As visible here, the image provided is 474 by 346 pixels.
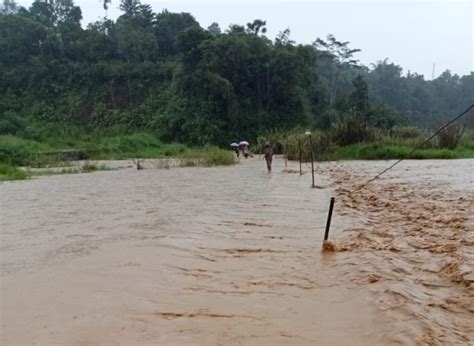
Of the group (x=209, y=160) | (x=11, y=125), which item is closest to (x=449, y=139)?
(x=209, y=160)

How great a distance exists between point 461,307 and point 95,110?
4539cm

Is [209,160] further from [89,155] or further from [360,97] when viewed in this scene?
[360,97]

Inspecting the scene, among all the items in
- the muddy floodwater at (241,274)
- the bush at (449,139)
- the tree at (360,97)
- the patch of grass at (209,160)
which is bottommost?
the muddy floodwater at (241,274)

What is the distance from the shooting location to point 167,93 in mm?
44344

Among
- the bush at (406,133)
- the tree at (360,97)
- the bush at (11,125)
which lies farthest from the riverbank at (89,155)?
the tree at (360,97)

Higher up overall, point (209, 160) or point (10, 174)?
point (209, 160)

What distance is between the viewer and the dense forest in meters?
38.9

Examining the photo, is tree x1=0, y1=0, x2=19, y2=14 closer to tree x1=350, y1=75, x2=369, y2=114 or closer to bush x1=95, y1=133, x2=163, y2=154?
bush x1=95, y1=133, x2=163, y2=154

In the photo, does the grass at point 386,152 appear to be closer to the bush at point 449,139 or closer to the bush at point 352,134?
the bush at point 449,139

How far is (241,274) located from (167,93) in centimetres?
4099

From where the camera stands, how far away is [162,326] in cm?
349

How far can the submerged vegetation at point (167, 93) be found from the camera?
3381 centimetres

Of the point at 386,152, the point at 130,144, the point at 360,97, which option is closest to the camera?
the point at 386,152

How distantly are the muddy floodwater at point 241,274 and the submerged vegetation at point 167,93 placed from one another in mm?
18621
